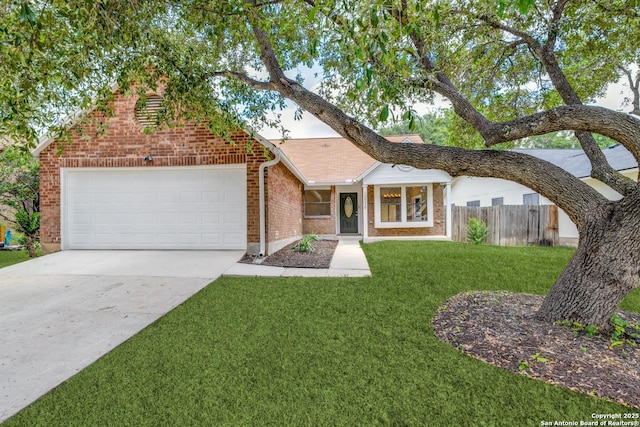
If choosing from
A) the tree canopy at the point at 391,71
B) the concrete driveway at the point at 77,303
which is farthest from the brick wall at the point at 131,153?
the tree canopy at the point at 391,71

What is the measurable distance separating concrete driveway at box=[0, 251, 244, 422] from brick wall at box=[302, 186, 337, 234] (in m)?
6.77

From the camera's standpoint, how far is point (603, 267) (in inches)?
126

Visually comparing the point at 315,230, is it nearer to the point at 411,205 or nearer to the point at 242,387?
the point at 411,205

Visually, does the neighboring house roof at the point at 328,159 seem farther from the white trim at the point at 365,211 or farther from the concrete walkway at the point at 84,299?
the concrete walkway at the point at 84,299

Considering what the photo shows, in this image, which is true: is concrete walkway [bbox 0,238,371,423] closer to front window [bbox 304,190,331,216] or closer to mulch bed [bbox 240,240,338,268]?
mulch bed [bbox 240,240,338,268]

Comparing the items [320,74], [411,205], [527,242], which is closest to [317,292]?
[320,74]

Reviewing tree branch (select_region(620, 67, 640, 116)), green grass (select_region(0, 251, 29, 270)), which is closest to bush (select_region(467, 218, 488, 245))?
tree branch (select_region(620, 67, 640, 116))

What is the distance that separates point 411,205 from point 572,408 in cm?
1154

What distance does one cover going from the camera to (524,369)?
2588 mm

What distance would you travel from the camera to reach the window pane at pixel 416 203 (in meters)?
13.1

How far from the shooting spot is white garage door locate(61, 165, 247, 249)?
819 cm

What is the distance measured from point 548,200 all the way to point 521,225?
451cm

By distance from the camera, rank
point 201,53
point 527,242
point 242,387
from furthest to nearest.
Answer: point 527,242 < point 201,53 < point 242,387

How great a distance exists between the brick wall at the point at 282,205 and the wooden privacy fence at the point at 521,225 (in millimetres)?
7866
